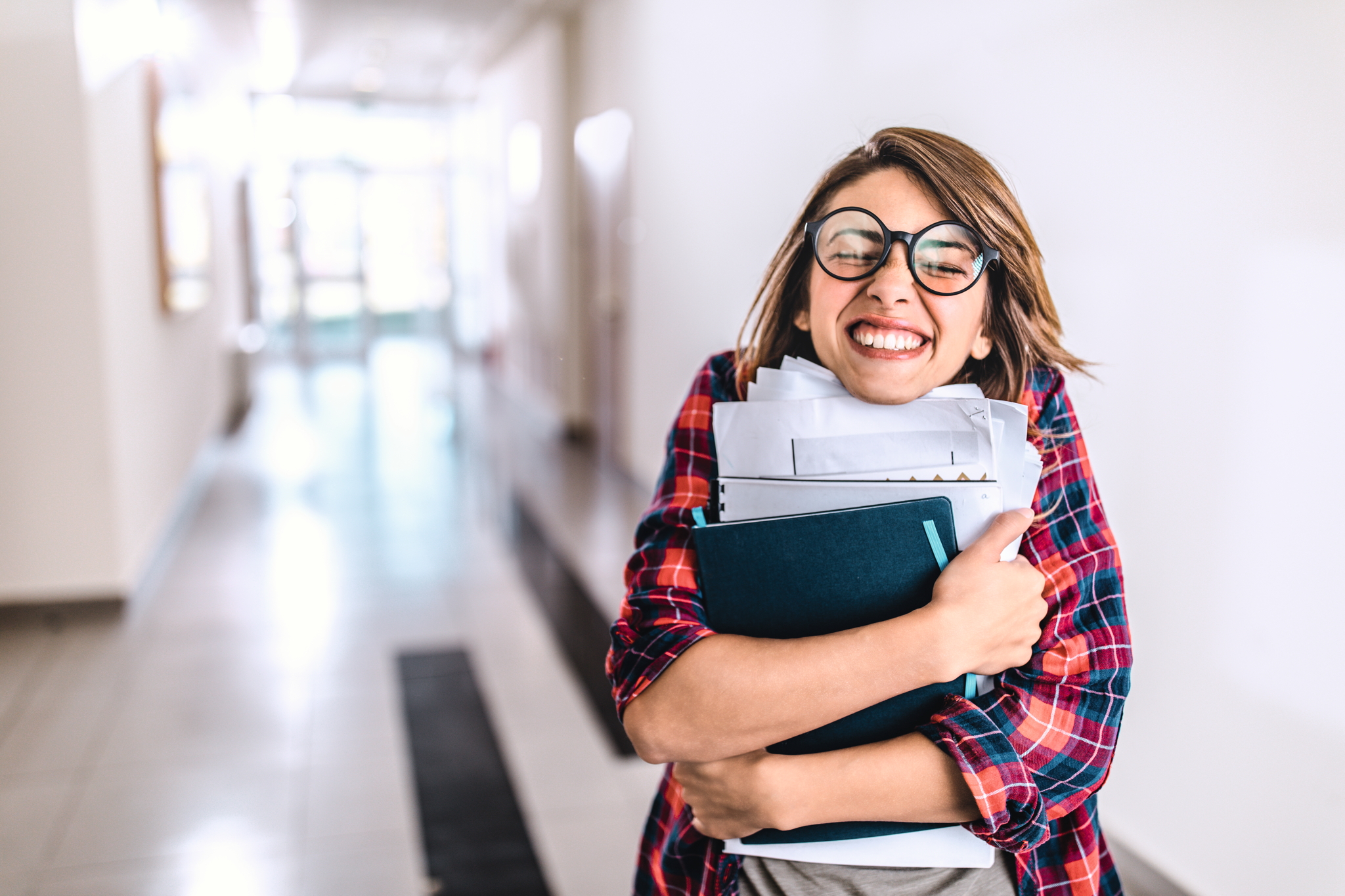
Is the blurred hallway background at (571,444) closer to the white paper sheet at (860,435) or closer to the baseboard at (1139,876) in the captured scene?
the baseboard at (1139,876)

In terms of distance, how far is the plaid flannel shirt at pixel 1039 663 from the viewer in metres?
0.80

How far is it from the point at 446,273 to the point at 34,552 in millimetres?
9352

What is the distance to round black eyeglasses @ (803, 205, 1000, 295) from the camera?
814 millimetres

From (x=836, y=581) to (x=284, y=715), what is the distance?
276 centimetres

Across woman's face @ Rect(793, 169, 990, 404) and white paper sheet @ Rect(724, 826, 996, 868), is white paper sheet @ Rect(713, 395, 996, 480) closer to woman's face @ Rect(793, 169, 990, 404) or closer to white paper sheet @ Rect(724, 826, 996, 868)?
woman's face @ Rect(793, 169, 990, 404)

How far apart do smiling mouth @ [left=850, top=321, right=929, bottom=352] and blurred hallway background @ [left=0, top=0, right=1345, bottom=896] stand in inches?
11.6

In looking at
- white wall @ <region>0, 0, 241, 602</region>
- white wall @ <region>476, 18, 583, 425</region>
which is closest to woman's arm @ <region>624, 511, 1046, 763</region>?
white wall @ <region>0, 0, 241, 602</region>

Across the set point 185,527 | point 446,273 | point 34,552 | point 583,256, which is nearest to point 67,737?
point 34,552

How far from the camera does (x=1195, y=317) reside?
193 cm

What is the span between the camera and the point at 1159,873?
2123 millimetres

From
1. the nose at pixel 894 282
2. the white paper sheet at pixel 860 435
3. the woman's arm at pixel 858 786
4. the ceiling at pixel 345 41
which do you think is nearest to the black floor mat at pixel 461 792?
the woman's arm at pixel 858 786

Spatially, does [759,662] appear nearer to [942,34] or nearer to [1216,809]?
[1216,809]

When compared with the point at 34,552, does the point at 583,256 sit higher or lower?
higher

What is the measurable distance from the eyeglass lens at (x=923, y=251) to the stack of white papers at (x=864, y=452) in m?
0.09
